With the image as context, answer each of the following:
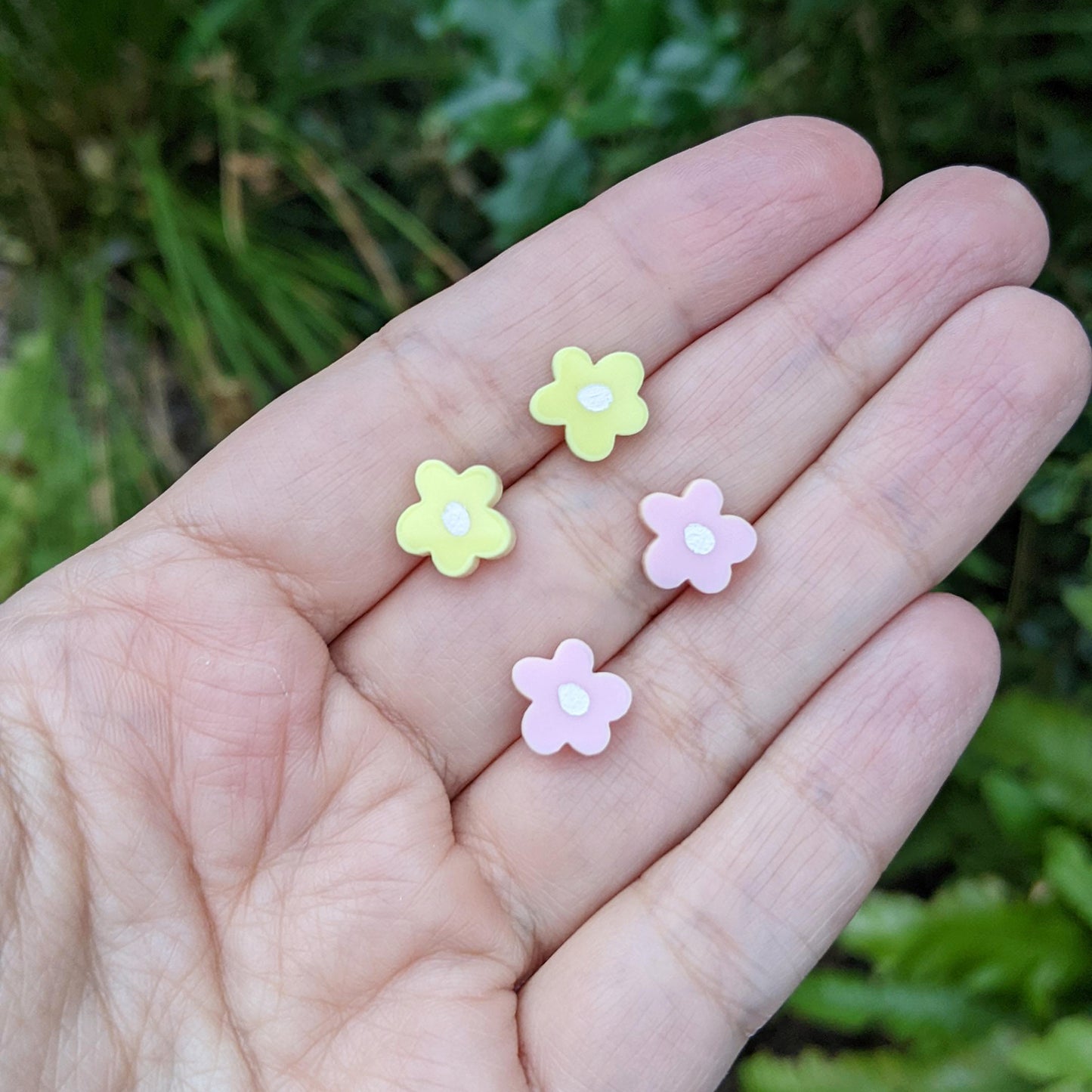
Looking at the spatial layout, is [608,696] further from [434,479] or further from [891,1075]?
[891,1075]

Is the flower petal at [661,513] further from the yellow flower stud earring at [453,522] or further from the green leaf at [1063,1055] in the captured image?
the green leaf at [1063,1055]

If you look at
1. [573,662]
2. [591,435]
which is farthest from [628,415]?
[573,662]

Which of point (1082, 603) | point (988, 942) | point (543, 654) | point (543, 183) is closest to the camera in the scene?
point (543, 654)

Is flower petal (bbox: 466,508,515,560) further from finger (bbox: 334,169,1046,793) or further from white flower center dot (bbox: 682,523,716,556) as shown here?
white flower center dot (bbox: 682,523,716,556)

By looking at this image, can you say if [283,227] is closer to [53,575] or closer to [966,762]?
[53,575]

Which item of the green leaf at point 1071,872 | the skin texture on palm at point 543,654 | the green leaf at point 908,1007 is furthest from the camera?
the green leaf at point 908,1007

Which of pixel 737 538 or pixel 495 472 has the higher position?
pixel 495 472

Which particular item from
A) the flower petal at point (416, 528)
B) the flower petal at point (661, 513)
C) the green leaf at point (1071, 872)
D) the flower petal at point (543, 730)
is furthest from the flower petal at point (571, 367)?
the green leaf at point (1071, 872)

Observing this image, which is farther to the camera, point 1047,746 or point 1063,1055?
point 1047,746
